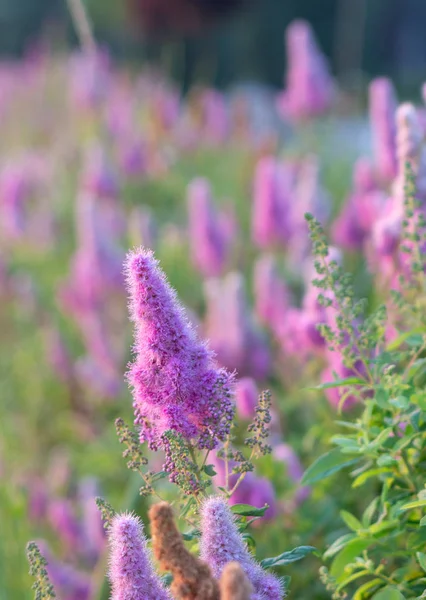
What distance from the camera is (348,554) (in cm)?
121

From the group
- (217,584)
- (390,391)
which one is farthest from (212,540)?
(390,391)

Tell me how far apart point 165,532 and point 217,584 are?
8 cm

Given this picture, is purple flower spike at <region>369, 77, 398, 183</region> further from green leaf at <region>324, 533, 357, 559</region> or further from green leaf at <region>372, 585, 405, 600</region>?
green leaf at <region>372, 585, 405, 600</region>

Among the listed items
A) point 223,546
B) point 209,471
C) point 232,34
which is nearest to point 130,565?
point 223,546

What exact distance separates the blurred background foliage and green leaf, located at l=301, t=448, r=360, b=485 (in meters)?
9.55

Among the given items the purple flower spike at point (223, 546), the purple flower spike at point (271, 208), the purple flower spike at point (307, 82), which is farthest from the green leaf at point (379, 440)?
the purple flower spike at point (307, 82)

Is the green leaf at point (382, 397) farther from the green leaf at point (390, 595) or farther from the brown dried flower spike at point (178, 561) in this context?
the brown dried flower spike at point (178, 561)

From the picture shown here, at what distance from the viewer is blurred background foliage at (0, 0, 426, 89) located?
10875mm

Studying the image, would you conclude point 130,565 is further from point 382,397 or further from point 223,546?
point 382,397

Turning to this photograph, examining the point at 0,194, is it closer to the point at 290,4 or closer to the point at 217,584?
the point at 217,584

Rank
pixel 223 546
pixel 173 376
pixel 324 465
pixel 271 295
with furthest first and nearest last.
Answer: pixel 271 295 < pixel 324 465 < pixel 173 376 < pixel 223 546

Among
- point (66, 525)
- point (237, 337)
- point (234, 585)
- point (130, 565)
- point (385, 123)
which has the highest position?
point (385, 123)

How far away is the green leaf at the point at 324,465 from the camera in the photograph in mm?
1247

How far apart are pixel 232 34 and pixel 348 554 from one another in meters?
10.8
